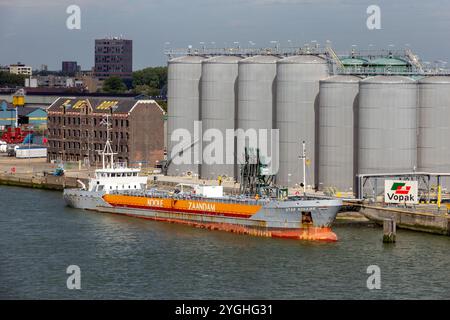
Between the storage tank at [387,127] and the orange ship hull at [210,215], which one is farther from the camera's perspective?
the storage tank at [387,127]

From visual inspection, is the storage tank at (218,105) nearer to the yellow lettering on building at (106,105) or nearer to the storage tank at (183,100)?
the storage tank at (183,100)

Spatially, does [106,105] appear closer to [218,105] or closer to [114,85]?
[218,105]

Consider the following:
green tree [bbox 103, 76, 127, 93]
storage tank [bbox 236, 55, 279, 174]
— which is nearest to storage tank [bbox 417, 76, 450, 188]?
storage tank [bbox 236, 55, 279, 174]

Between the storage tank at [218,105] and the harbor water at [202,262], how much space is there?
48.4ft

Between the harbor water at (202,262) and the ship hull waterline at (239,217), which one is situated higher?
the ship hull waterline at (239,217)

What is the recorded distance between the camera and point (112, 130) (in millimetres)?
90938

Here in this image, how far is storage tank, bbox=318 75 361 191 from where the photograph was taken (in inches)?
2805

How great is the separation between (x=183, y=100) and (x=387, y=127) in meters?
19.0

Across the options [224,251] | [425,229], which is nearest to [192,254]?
[224,251]

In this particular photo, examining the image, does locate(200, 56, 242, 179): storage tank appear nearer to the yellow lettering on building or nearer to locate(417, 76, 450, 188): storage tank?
the yellow lettering on building

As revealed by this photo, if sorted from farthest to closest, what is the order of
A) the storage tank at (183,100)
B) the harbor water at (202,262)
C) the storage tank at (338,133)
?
the storage tank at (183,100), the storage tank at (338,133), the harbor water at (202,262)

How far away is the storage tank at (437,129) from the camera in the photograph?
70.2 m

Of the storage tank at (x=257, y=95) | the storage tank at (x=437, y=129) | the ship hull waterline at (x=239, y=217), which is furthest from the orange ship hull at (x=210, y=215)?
the storage tank at (x=437, y=129)
